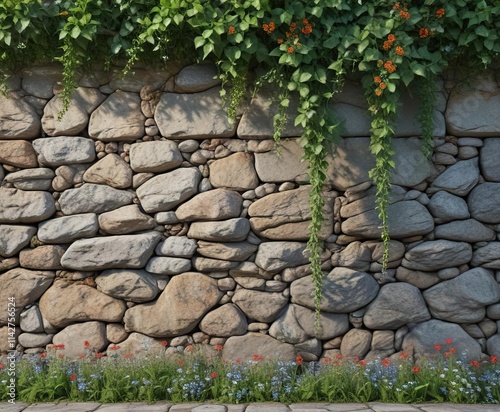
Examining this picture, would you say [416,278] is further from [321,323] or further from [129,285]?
[129,285]

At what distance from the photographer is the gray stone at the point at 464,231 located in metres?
3.76

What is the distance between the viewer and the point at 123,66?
3.86 m

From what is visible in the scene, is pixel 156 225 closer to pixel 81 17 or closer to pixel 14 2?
pixel 81 17

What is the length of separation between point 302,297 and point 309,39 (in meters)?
1.70

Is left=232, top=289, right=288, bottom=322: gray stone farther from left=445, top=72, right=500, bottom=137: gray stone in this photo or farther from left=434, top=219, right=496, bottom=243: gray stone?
left=445, top=72, right=500, bottom=137: gray stone

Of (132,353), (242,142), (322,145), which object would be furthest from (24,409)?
(322,145)

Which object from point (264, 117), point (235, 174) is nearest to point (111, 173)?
point (235, 174)

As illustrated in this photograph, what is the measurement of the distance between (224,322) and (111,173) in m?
1.28

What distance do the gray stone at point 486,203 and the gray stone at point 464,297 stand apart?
379 mm

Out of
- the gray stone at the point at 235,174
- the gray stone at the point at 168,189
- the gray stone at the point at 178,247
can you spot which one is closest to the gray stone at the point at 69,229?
the gray stone at the point at 168,189

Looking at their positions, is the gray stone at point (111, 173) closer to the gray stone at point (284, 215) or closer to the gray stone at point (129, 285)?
the gray stone at point (129, 285)

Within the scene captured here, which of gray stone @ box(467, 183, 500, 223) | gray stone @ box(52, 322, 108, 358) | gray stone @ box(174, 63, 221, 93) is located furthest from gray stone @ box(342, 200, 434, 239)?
gray stone @ box(52, 322, 108, 358)

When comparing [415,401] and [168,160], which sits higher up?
[168,160]

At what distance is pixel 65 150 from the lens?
3.85 m
